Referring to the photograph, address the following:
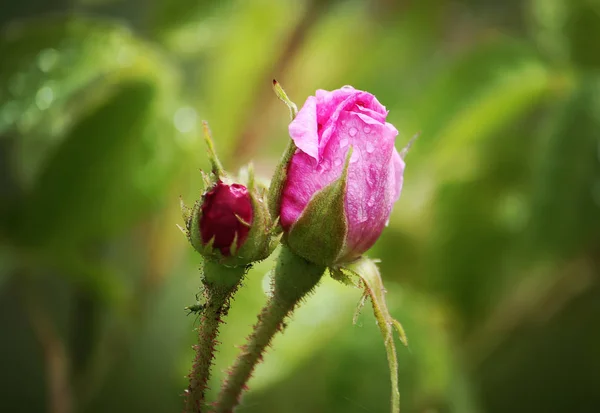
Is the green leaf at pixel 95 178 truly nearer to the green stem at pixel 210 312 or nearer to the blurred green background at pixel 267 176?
the blurred green background at pixel 267 176

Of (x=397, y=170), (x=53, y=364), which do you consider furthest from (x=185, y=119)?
(x=397, y=170)

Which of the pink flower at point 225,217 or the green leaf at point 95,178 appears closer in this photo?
the pink flower at point 225,217

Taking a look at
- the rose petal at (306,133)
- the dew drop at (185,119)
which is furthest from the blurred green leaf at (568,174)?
the rose petal at (306,133)

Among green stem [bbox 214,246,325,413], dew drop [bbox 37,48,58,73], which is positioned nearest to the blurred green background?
dew drop [bbox 37,48,58,73]

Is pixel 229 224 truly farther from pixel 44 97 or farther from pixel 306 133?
pixel 44 97

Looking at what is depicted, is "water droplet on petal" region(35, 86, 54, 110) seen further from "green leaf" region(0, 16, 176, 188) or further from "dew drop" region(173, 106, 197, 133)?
"dew drop" region(173, 106, 197, 133)
